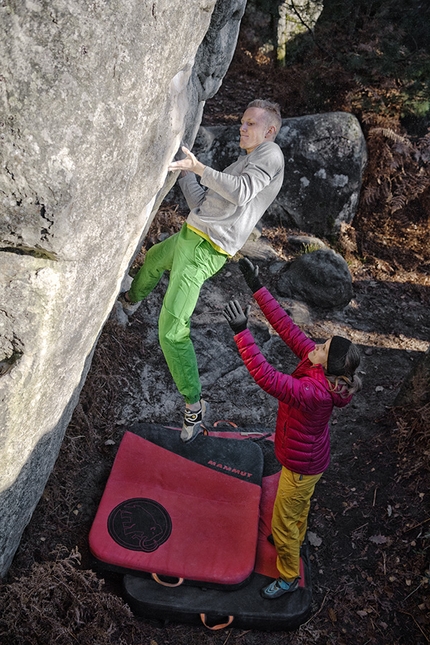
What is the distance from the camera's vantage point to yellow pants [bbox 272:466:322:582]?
13.5 feet

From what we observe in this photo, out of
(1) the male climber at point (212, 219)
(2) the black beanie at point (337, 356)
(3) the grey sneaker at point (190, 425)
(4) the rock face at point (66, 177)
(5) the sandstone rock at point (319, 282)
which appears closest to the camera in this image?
(4) the rock face at point (66, 177)

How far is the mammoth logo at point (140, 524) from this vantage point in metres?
4.38

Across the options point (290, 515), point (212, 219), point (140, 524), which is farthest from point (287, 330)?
point (140, 524)

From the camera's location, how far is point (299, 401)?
379cm

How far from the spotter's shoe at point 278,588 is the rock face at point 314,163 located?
5803 millimetres

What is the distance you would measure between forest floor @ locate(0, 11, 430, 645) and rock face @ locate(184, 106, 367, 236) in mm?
1267

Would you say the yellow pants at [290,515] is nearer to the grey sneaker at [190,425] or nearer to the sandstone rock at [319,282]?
the grey sneaker at [190,425]

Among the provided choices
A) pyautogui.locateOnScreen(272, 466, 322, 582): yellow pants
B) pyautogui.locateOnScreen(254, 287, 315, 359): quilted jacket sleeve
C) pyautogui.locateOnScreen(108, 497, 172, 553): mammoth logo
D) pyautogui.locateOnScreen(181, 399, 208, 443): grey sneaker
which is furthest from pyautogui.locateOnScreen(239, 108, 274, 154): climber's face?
pyautogui.locateOnScreen(108, 497, 172, 553): mammoth logo

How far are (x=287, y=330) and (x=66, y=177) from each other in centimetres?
216

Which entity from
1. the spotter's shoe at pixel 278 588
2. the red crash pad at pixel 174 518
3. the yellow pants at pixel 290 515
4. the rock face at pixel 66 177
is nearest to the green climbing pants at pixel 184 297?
the rock face at pixel 66 177

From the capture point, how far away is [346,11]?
9492 mm

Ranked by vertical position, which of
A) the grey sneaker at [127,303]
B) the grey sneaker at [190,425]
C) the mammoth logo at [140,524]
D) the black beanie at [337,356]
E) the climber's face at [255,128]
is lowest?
the mammoth logo at [140,524]

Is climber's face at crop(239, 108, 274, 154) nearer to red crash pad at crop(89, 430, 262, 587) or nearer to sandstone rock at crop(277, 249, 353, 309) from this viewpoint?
red crash pad at crop(89, 430, 262, 587)

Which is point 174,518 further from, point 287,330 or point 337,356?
point 337,356
